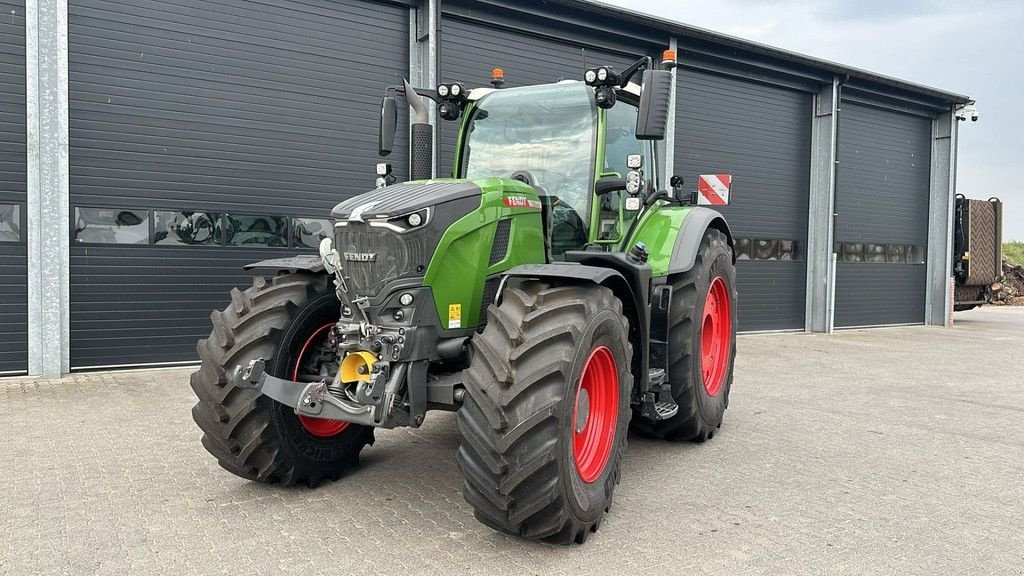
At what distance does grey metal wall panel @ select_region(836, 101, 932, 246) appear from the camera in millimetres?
15055

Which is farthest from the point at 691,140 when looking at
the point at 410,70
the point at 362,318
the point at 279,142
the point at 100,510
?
the point at 100,510

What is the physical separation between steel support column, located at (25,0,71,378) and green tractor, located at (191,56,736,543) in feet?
14.7

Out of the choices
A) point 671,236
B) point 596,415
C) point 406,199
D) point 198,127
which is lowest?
point 596,415

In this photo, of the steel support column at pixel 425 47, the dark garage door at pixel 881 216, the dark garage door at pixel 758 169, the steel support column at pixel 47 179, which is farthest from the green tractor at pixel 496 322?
the dark garage door at pixel 881 216

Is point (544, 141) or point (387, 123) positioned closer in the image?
point (544, 141)

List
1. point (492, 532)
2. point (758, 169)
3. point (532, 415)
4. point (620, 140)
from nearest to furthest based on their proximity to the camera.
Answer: point (532, 415) < point (492, 532) < point (620, 140) < point (758, 169)

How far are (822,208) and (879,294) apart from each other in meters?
3.00

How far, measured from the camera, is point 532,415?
331 centimetres

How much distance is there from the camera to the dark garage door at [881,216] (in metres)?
15.1

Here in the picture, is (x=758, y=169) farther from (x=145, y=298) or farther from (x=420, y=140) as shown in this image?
(x=145, y=298)

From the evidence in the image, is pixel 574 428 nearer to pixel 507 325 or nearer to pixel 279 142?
pixel 507 325

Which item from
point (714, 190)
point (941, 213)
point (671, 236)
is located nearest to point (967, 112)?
point (941, 213)

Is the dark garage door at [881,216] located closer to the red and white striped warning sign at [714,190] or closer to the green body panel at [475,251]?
the red and white striped warning sign at [714,190]

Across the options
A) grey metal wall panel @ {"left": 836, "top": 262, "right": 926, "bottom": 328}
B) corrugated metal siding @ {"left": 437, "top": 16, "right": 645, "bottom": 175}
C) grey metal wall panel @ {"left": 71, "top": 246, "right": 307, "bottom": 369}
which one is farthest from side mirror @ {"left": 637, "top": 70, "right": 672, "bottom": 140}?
grey metal wall panel @ {"left": 836, "top": 262, "right": 926, "bottom": 328}
